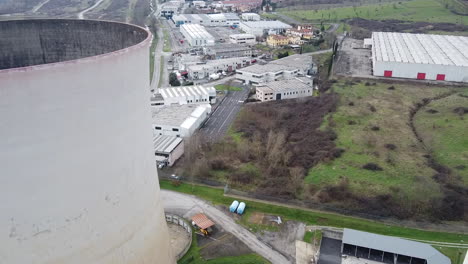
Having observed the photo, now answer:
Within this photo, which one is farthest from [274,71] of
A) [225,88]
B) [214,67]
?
[214,67]

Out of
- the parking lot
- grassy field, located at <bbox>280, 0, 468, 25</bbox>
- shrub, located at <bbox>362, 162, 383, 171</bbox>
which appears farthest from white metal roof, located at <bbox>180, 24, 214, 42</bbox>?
shrub, located at <bbox>362, 162, 383, 171</bbox>

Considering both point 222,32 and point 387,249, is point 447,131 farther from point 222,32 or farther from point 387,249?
point 222,32

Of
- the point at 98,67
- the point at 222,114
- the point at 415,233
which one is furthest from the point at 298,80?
the point at 98,67

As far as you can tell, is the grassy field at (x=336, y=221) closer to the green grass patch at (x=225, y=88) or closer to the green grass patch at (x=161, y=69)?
the green grass patch at (x=225, y=88)

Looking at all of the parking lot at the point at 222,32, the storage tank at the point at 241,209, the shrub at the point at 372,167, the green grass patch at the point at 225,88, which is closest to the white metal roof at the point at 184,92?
the green grass patch at the point at 225,88

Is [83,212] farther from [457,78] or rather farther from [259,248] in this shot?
[457,78]

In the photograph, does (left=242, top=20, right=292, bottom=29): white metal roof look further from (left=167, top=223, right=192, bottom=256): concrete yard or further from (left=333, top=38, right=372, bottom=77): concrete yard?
(left=167, top=223, right=192, bottom=256): concrete yard

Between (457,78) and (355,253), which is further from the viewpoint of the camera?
(457,78)
